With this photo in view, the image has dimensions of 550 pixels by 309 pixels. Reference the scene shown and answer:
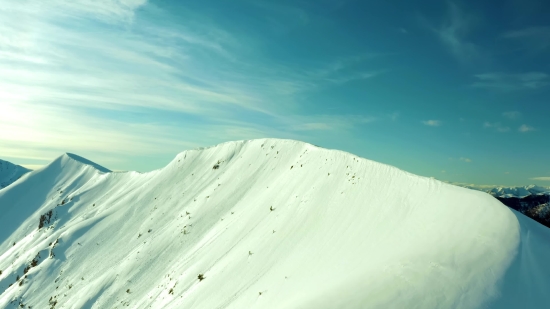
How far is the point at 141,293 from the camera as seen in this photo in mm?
23891

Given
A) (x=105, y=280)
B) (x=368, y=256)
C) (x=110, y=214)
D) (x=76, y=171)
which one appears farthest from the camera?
(x=76, y=171)

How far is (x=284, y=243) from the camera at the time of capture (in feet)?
61.7

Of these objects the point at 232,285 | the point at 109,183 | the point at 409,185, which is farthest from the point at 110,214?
the point at 409,185

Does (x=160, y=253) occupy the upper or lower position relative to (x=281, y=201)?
lower

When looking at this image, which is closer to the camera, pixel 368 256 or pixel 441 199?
pixel 368 256

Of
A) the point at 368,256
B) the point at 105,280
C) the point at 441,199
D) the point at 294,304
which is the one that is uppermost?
the point at 441,199

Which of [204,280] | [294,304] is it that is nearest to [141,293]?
[204,280]

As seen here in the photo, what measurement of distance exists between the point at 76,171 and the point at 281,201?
71.4 metres

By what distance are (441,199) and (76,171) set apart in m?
83.3

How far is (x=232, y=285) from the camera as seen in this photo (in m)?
17.6

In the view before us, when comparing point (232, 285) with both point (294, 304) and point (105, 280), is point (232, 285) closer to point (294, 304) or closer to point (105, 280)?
point (294, 304)

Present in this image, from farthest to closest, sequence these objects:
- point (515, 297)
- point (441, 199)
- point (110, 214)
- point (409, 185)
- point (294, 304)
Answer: point (110, 214)
point (409, 185)
point (441, 199)
point (294, 304)
point (515, 297)

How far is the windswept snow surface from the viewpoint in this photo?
951 cm

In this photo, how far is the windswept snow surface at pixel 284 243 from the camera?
951cm
